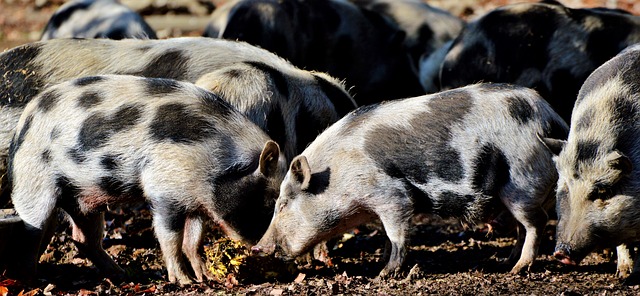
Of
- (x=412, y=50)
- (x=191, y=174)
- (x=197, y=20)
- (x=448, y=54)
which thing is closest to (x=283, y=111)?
(x=191, y=174)

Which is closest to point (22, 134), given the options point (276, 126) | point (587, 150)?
point (276, 126)

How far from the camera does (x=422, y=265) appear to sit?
6.69 meters

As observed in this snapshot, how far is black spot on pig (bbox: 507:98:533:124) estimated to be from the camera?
6.13 meters

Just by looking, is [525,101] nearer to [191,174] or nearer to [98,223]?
[191,174]

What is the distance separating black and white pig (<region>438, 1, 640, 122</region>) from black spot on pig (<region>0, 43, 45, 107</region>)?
3.67 m

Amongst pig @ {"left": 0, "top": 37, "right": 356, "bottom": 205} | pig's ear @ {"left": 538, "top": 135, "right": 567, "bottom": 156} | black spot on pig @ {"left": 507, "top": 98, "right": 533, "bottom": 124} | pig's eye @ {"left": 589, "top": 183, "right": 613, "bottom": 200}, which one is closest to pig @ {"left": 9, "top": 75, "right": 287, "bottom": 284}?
pig @ {"left": 0, "top": 37, "right": 356, "bottom": 205}

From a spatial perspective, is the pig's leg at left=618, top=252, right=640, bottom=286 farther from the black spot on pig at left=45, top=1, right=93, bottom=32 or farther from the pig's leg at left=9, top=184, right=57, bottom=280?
→ the black spot on pig at left=45, top=1, right=93, bottom=32

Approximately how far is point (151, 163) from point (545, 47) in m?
4.02

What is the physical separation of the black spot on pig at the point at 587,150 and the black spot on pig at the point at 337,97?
2070 millimetres

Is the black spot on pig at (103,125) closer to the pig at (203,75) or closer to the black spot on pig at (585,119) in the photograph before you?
the pig at (203,75)

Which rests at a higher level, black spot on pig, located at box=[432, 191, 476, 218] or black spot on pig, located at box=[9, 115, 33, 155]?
black spot on pig, located at box=[432, 191, 476, 218]

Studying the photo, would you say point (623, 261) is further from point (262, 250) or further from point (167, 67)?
point (167, 67)

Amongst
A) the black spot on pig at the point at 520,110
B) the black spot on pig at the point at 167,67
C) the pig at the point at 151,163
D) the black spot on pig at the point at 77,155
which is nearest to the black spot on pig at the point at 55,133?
the pig at the point at 151,163

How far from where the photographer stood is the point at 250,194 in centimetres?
618
